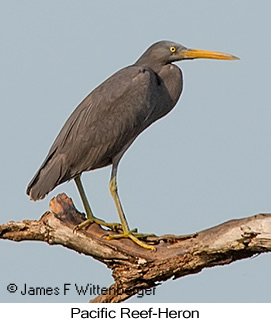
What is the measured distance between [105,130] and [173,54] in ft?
3.11

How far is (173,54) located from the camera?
21.1 feet

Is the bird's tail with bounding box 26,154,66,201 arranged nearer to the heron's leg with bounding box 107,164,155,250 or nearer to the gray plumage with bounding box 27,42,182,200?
the gray plumage with bounding box 27,42,182,200

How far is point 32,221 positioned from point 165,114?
153 cm

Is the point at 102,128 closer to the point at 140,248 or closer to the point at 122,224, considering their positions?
the point at 122,224

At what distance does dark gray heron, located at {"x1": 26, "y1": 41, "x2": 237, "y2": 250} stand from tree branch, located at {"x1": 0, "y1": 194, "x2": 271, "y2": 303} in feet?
0.42

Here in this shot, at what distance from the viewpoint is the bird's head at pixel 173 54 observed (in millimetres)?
6414

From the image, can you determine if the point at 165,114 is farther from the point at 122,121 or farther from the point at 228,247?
the point at 228,247

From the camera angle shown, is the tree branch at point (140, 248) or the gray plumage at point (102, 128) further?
the gray plumage at point (102, 128)

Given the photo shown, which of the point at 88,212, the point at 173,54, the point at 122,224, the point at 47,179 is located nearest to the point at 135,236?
the point at 122,224

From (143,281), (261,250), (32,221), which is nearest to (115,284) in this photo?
(143,281)

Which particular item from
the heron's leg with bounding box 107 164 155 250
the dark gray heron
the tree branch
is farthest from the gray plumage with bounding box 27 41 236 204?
the tree branch

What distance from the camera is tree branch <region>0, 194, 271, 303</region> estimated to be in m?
5.49

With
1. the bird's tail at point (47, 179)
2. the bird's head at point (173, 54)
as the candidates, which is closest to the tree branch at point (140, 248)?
the bird's tail at point (47, 179)

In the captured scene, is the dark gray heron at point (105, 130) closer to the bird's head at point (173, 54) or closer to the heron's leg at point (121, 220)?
the heron's leg at point (121, 220)
